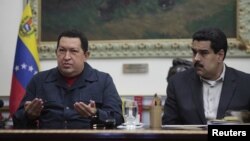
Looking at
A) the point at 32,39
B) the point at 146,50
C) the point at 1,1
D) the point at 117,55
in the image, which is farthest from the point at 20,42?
the point at 146,50

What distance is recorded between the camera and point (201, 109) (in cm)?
290

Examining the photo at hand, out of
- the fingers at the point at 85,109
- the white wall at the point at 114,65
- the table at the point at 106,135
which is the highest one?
the white wall at the point at 114,65

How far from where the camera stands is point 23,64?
4406 millimetres

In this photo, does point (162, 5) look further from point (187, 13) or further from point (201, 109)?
point (201, 109)

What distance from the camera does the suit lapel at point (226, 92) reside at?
9.51 ft

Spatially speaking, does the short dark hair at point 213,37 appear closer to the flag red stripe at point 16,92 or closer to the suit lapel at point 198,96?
the suit lapel at point 198,96

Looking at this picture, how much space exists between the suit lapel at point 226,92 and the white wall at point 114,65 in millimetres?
1399

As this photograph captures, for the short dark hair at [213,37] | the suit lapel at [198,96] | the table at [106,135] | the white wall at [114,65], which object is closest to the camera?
the table at [106,135]

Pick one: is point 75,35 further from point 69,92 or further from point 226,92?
point 226,92

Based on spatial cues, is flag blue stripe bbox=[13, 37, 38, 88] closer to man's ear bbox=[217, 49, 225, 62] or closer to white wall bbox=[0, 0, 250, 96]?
white wall bbox=[0, 0, 250, 96]

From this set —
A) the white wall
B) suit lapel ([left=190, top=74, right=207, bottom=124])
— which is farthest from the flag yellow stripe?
suit lapel ([left=190, top=74, right=207, bottom=124])

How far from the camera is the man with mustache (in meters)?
2.96

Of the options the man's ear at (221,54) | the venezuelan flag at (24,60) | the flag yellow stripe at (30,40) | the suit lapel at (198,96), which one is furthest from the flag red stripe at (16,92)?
the man's ear at (221,54)

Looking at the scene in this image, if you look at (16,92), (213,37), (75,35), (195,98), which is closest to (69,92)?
(75,35)
